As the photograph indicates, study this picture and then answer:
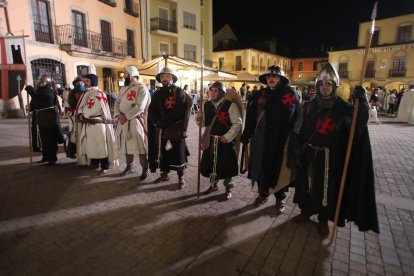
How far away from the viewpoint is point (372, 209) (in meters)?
2.82

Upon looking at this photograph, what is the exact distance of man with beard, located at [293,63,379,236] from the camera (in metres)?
2.82

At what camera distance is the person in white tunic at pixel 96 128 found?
496 cm

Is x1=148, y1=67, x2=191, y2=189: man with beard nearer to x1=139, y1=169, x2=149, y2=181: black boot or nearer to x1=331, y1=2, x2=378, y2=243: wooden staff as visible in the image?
x1=139, y1=169, x2=149, y2=181: black boot

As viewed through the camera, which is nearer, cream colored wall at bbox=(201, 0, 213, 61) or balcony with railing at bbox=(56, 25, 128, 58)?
balcony with railing at bbox=(56, 25, 128, 58)

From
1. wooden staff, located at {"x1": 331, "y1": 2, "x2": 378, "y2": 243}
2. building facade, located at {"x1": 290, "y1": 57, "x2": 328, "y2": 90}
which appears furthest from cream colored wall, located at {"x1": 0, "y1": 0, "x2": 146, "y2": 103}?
building facade, located at {"x1": 290, "y1": 57, "x2": 328, "y2": 90}

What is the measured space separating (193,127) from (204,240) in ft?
27.3

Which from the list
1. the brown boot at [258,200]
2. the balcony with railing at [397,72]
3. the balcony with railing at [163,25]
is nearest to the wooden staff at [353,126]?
the brown boot at [258,200]

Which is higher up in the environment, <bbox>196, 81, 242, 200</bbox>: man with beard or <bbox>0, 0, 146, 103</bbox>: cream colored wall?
<bbox>0, 0, 146, 103</bbox>: cream colored wall

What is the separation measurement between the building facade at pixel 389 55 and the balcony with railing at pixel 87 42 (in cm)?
2239

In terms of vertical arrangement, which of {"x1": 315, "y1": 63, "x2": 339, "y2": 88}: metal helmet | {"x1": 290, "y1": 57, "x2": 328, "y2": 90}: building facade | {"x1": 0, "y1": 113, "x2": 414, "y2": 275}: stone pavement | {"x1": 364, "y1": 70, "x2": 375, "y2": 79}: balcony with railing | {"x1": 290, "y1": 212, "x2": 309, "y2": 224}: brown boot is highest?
{"x1": 290, "y1": 57, "x2": 328, "y2": 90}: building facade

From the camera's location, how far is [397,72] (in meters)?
28.7

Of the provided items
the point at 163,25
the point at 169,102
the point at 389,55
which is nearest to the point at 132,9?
the point at 163,25

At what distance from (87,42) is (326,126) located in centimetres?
1808

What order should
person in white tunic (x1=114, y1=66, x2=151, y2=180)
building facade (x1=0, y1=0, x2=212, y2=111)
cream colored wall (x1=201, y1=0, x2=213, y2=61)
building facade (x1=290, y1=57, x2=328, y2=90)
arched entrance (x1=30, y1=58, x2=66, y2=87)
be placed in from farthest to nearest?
building facade (x1=290, y1=57, x2=328, y2=90) → cream colored wall (x1=201, y1=0, x2=213, y2=61) → arched entrance (x1=30, y1=58, x2=66, y2=87) → building facade (x1=0, y1=0, x2=212, y2=111) → person in white tunic (x1=114, y1=66, x2=151, y2=180)
